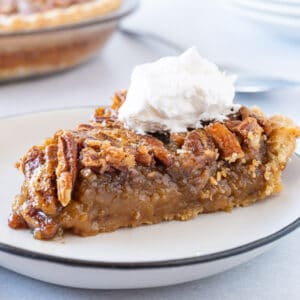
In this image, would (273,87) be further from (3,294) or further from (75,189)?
(3,294)

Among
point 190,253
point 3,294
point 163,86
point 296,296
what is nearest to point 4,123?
point 163,86

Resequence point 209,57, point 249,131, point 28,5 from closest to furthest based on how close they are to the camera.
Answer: point 249,131, point 28,5, point 209,57

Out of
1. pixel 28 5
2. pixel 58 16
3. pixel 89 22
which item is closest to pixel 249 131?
pixel 89 22

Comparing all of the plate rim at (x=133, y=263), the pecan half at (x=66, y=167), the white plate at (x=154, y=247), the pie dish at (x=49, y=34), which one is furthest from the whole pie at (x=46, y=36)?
the plate rim at (x=133, y=263)

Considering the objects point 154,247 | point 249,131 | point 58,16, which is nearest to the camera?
point 154,247

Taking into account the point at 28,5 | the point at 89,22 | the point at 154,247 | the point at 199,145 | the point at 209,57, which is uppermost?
the point at 199,145

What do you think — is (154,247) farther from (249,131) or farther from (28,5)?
(28,5)

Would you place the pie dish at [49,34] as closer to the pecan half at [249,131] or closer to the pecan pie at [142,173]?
the pecan pie at [142,173]
